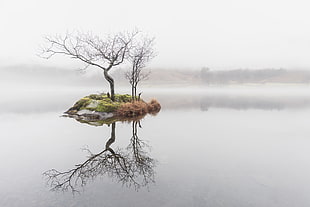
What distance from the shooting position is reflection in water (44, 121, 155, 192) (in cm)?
408

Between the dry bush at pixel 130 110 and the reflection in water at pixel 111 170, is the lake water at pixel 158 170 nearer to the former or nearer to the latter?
the reflection in water at pixel 111 170

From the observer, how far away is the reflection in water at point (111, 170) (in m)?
4.08

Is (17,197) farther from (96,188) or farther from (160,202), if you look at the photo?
(160,202)

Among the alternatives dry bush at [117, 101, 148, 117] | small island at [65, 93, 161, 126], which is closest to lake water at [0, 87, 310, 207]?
small island at [65, 93, 161, 126]

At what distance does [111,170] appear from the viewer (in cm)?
464

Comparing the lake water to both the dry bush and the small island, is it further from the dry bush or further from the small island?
the dry bush

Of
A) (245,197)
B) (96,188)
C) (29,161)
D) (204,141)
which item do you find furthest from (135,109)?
(245,197)

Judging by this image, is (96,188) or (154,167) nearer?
(96,188)

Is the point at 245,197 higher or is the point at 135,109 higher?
the point at 135,109

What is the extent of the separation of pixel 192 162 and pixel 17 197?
4.71 meters

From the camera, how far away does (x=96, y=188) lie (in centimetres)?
379

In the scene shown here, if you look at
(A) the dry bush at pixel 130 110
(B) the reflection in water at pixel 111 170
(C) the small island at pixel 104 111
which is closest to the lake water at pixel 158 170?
(B) the reflection in water at pixel 111 170

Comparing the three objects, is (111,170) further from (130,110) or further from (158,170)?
(130,110)

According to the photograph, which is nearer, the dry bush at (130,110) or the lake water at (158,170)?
the lake water at (158,170)
